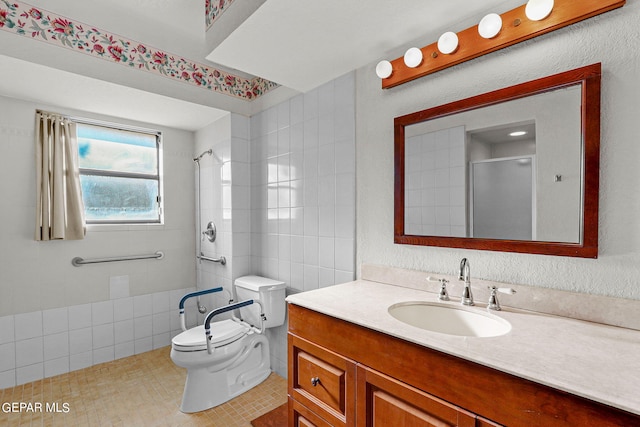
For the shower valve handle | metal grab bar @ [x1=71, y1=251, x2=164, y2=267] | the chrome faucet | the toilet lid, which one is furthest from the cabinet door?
metal grab bar @ [x1=71, y1=251, x2=164, y2=267]

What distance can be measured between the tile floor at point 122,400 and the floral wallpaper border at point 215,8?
2.28 metres

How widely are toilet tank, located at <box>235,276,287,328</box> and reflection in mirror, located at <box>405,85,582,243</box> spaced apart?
1.15 meters

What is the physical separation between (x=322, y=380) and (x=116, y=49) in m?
2.34

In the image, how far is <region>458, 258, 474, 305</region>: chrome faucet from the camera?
1.27m

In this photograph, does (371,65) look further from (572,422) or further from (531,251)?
(572,422)

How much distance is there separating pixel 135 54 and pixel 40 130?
97cm

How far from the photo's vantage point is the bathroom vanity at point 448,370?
0.71 metres

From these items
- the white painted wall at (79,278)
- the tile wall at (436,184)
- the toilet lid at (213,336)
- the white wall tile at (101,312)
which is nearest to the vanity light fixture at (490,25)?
the tile wall at (436,184)

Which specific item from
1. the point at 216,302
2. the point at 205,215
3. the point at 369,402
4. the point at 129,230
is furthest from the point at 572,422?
the point at 129,230

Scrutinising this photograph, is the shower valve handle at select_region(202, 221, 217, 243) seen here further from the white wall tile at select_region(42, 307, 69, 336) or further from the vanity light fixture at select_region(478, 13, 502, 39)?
the vanity light fixture at select_region(478, 13, 502, 39)

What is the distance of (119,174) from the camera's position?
9.08ft

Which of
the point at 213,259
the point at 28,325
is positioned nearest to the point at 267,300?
the point at 213,259

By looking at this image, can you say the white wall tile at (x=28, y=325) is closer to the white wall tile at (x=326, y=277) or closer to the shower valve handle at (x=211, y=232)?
the shower valve handle at (x=211, y=232)

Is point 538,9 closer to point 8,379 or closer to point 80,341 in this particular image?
point 80,341
